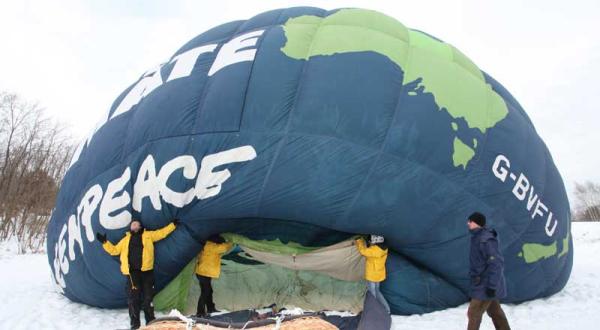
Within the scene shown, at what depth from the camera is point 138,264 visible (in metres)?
4.98

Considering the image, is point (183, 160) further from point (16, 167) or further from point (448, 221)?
point (16, 167)

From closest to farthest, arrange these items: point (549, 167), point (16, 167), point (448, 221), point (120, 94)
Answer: point (448, 221) → point (549, 167) → point (120, 94) → point (16, 167)

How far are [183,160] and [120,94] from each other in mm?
2422

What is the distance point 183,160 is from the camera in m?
5.17

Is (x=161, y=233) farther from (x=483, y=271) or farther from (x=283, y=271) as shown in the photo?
(x=483, y=271)

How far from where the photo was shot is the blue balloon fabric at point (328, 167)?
195 inches

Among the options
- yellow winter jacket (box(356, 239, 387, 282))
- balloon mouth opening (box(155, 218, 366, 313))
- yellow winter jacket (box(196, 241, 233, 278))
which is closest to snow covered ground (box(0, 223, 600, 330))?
yellow winter jacket (box(356, 239, 387, 282))

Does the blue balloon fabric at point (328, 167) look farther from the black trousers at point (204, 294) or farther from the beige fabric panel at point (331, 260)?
the black trousers at point (204, 294)

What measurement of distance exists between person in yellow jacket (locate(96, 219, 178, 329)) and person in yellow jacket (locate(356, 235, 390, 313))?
6.57ft

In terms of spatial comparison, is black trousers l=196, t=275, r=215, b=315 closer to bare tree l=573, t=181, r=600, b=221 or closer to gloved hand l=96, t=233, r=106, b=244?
gloved hand l=96, t=233, r=106, b=244

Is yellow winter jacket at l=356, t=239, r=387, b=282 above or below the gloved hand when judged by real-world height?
below

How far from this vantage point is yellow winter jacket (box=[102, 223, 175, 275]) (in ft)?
16.4

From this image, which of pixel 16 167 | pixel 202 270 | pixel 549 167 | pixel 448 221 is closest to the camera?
pixel 448 221

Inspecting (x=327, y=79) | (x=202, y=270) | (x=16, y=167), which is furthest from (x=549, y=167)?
(x=16, y=167)
